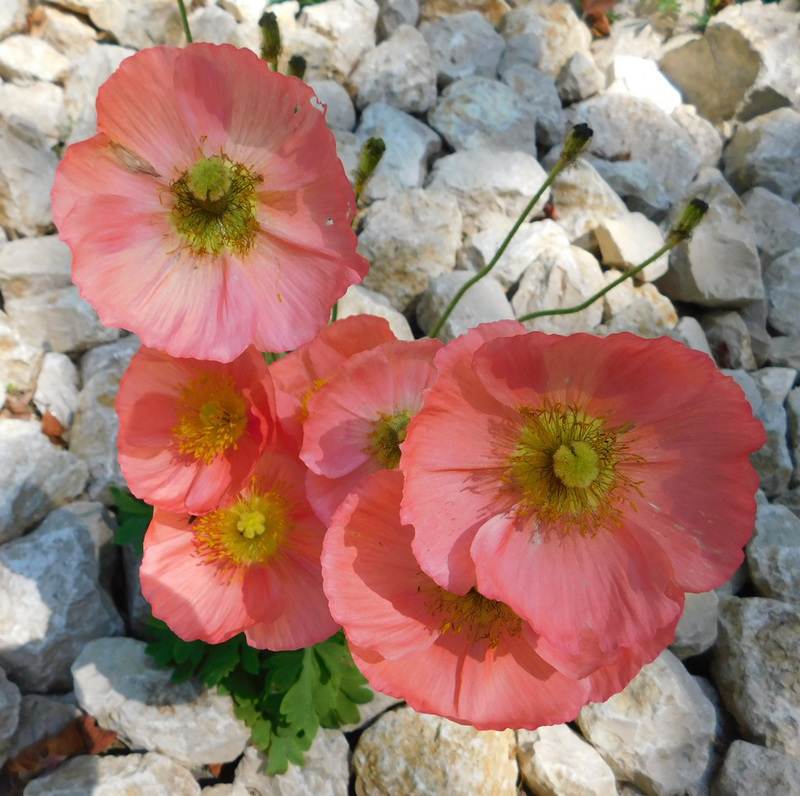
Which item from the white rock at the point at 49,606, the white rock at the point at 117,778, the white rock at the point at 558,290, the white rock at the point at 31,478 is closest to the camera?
the white rock at the point at 117,778

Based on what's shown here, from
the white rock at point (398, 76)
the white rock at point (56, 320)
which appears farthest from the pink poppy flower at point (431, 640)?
the white rock at point (398, 76)

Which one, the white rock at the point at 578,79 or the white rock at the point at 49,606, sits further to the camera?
the white rock at the point at 578,79

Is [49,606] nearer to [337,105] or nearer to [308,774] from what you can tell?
[308,774]

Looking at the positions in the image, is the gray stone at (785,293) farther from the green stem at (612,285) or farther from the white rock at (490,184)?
the green stem at (612,285)

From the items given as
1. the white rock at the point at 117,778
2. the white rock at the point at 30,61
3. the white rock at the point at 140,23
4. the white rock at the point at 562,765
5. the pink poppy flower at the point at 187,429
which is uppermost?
the pink poppy flower at the point at 187,429

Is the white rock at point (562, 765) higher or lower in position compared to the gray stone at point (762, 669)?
lower

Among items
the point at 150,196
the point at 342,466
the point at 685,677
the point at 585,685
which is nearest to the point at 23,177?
the point at 150,196

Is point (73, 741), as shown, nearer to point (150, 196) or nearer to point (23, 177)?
point (150, 196)
